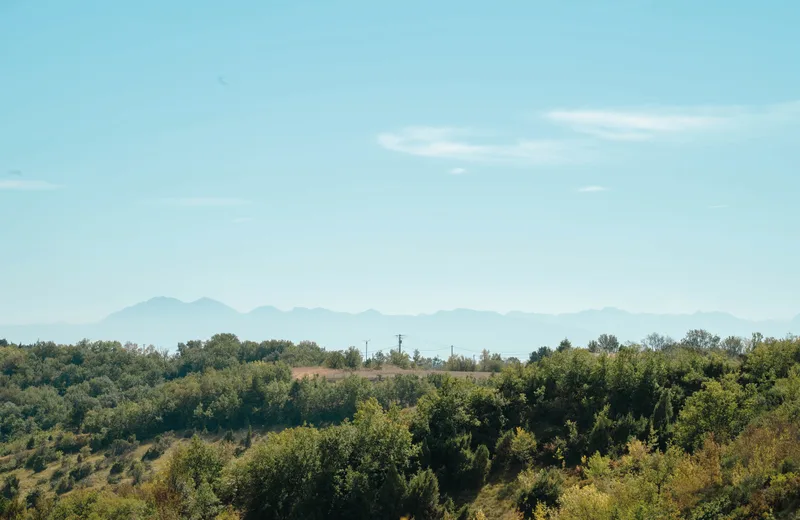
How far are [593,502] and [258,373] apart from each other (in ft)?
339

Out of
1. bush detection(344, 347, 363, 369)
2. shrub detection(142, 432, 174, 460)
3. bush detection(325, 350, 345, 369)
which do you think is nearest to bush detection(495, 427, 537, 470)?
shrub detection(142, 432, 174, 460)

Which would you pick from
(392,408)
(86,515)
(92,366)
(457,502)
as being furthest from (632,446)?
(92,366)

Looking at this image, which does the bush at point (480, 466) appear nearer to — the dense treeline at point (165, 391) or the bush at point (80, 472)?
the dense treeline at point (165, 391)

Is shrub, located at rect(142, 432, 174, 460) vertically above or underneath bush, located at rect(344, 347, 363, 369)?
underneath

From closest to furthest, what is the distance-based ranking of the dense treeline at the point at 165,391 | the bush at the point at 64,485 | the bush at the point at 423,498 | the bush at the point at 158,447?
the bush at the point at 423,498 < the bush at the point at 64,485 < the bush at the point at 158,447 < the dense treeline at the point at 165,391

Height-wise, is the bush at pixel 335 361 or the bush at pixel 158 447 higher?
the bush at pixel 335 361

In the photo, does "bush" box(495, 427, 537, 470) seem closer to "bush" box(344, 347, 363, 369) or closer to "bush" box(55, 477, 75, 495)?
"bush" box(55, 477, 75, 495)

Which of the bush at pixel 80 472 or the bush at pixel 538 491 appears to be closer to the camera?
the bush at pixel 538 491

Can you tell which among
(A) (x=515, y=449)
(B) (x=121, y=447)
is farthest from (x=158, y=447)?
(A) (x=515, y=449)

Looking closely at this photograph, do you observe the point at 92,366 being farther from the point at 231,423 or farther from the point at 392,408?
the point at 392,408

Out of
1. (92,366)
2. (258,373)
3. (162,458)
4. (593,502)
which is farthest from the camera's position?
(92,366)

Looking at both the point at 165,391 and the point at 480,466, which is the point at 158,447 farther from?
the point at 480,466

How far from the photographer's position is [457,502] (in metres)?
59.9

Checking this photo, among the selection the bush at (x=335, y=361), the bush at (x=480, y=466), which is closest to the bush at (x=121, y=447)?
the bush at (x=335, y=361)
